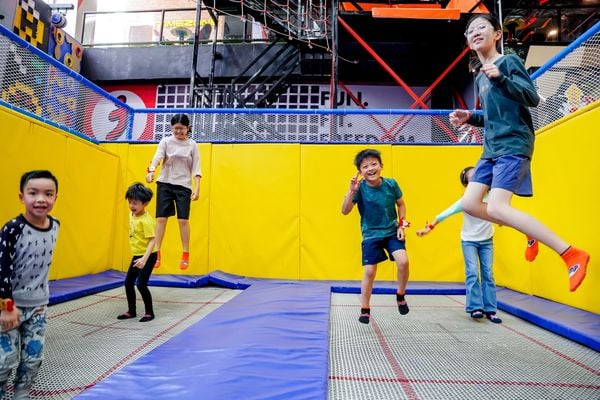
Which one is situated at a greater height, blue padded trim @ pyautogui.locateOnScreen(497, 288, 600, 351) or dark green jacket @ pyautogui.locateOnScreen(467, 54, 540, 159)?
dark green jacket @ pyautogui.locateOnScreen(467, 54, 540, 159)

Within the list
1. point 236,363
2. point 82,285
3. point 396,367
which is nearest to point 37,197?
point 236,363

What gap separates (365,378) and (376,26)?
7.23 metres

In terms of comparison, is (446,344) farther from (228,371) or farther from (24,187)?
(24,187)

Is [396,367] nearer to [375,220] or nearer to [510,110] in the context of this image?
[375,220]

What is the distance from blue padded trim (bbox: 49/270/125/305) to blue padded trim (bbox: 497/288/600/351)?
401 centimetres

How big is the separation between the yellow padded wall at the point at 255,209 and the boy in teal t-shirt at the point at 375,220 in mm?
2076

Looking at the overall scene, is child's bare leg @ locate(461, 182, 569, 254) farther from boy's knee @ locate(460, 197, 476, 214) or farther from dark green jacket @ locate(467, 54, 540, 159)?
dark green jacket @ locate(467, 54, 540, 159)

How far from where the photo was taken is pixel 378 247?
2.82 meters

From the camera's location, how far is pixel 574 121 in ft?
10.4

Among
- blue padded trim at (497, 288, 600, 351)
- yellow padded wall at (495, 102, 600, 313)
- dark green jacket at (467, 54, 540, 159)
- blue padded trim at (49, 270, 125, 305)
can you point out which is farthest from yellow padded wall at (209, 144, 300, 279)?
dark green jacket at (467, 54, 540, 159)

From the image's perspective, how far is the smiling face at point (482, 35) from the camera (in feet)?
6.88

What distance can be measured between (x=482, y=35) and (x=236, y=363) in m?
2.22

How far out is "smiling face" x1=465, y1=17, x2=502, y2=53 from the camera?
→ 82.6 inches

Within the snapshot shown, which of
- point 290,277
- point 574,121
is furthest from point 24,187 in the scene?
point 574,121
